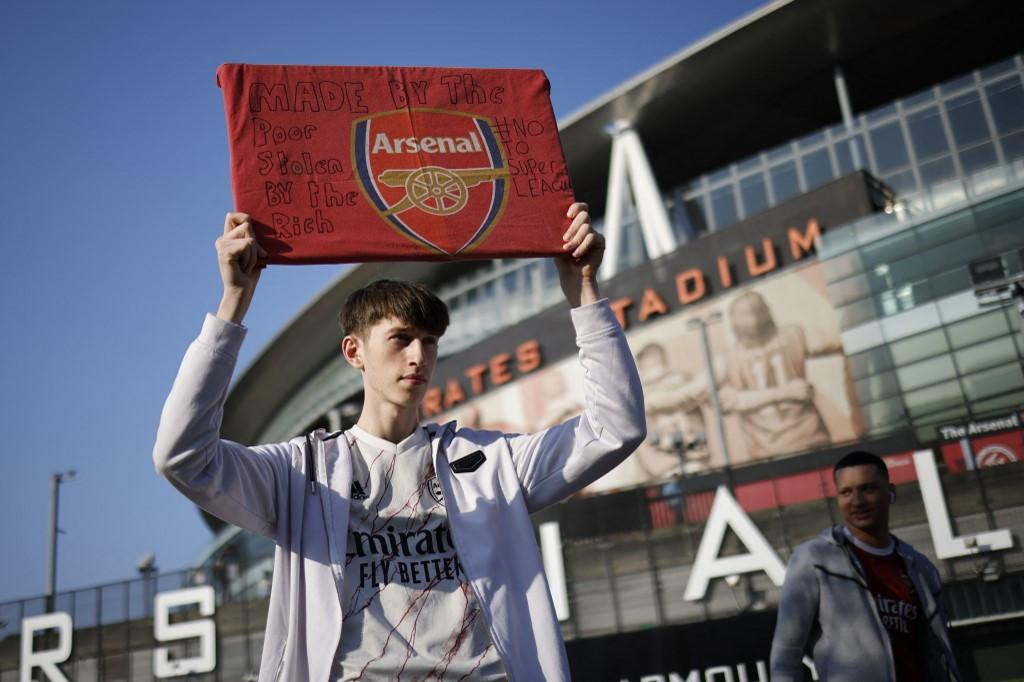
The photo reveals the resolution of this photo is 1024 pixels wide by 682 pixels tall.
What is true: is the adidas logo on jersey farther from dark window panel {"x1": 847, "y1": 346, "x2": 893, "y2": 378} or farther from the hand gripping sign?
dark window panel {"x1": 847, "y1": 346, "x2": 893, "y2": 378}

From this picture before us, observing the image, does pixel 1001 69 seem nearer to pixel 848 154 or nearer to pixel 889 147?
pixel 889 147

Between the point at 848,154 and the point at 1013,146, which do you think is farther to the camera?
the point at 848,154

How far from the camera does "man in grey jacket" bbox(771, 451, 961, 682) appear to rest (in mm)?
4414

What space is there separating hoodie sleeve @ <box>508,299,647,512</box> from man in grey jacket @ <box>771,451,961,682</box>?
2.14 metres

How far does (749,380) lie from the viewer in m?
29.8

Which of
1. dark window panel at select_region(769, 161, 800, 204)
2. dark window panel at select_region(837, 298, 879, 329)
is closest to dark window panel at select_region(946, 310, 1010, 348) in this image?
dark window panel at select_region(837, 298, 879, 329)

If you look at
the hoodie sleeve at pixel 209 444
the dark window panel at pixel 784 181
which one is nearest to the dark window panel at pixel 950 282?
the dark window panel at pixel 784 181

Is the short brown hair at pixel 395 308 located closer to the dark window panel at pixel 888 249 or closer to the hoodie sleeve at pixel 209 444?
the hoodie sleeve at pixel 209 444

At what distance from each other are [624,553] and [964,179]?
19670 millimetres

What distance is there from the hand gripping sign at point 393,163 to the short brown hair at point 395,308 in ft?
0.38

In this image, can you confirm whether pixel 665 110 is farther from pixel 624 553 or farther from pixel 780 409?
pixel 624 553

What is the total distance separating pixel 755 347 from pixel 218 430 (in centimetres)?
2873

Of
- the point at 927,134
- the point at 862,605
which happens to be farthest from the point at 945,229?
the point at 862,605

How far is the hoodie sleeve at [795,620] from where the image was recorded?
4453 mm
